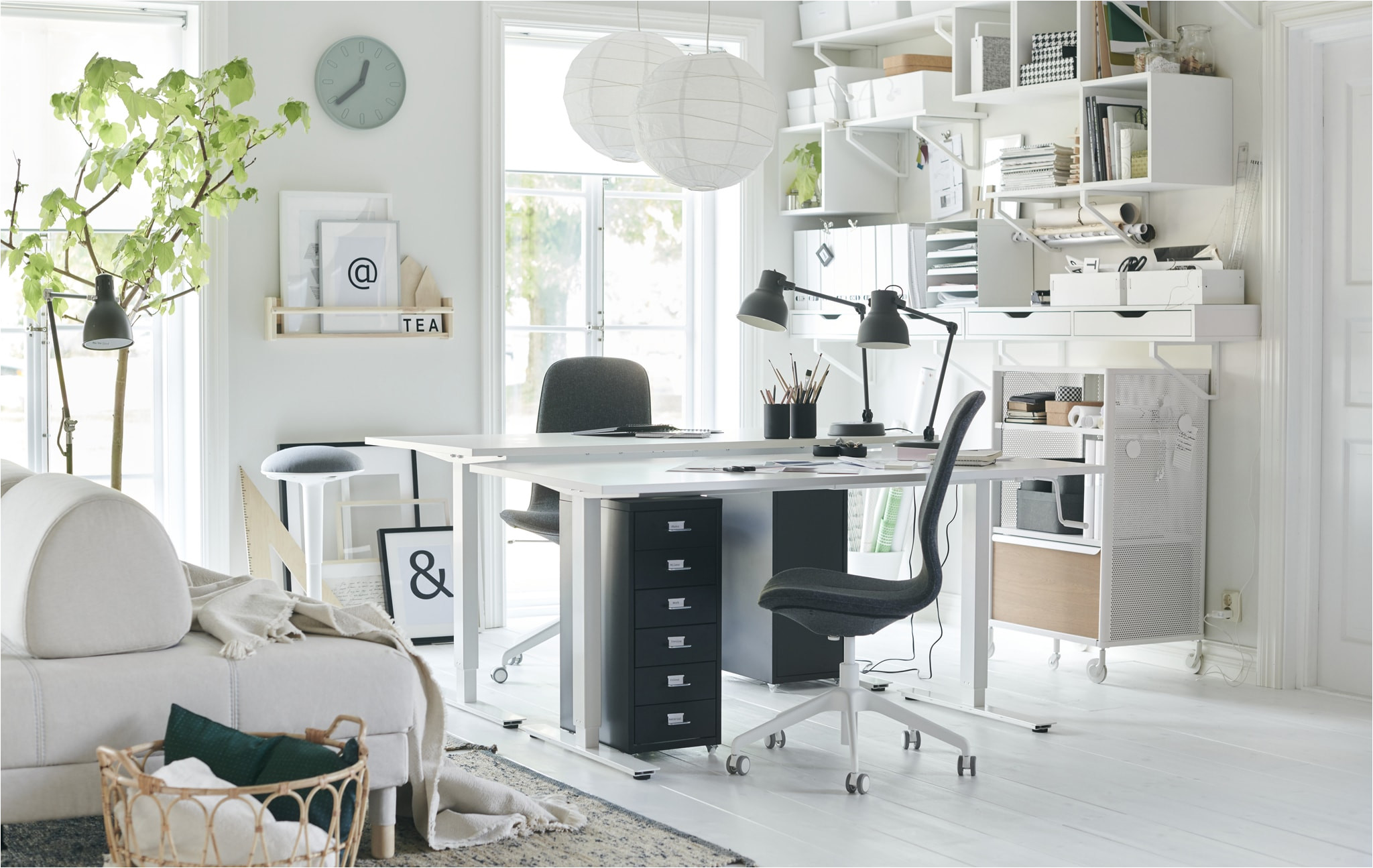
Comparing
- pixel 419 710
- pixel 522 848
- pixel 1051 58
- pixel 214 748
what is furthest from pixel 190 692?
pixel 1051 58

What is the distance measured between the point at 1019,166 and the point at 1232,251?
2.53 ft

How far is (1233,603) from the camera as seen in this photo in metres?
4.72

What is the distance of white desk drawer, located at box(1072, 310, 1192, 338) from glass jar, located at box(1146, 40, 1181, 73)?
75 cm

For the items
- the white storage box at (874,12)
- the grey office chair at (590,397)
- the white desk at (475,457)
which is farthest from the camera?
the white storage box at (874,12)

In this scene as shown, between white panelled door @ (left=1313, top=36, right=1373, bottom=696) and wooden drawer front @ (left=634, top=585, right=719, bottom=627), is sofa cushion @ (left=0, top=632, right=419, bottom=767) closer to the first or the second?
wooden drawer front @ (left=634, top=585, right=719, bottom=627)

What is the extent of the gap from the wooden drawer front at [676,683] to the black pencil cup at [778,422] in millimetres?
1034

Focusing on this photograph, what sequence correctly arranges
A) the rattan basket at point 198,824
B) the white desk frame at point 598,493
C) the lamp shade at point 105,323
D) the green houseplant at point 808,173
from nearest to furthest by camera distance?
the rattan basket at point 198,824 < the lamp shade at point 105,323 < the white desk frame at point 598,493 < the green houseplant at point 808,173

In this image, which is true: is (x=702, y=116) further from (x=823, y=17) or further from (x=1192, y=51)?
(x=823, y=17)

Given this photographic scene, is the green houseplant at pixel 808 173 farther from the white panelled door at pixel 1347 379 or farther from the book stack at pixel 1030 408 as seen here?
the white panelled door at pixel 1347 379

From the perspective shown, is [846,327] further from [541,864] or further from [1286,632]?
[541,864]

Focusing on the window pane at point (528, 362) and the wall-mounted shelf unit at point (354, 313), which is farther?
the window pane at point (528, 362)

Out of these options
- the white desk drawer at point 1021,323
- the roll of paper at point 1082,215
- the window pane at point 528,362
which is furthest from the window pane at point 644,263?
the roll of paper at point 1082,215

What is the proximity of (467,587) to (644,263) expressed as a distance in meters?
2.31

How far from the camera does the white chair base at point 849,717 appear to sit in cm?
359
